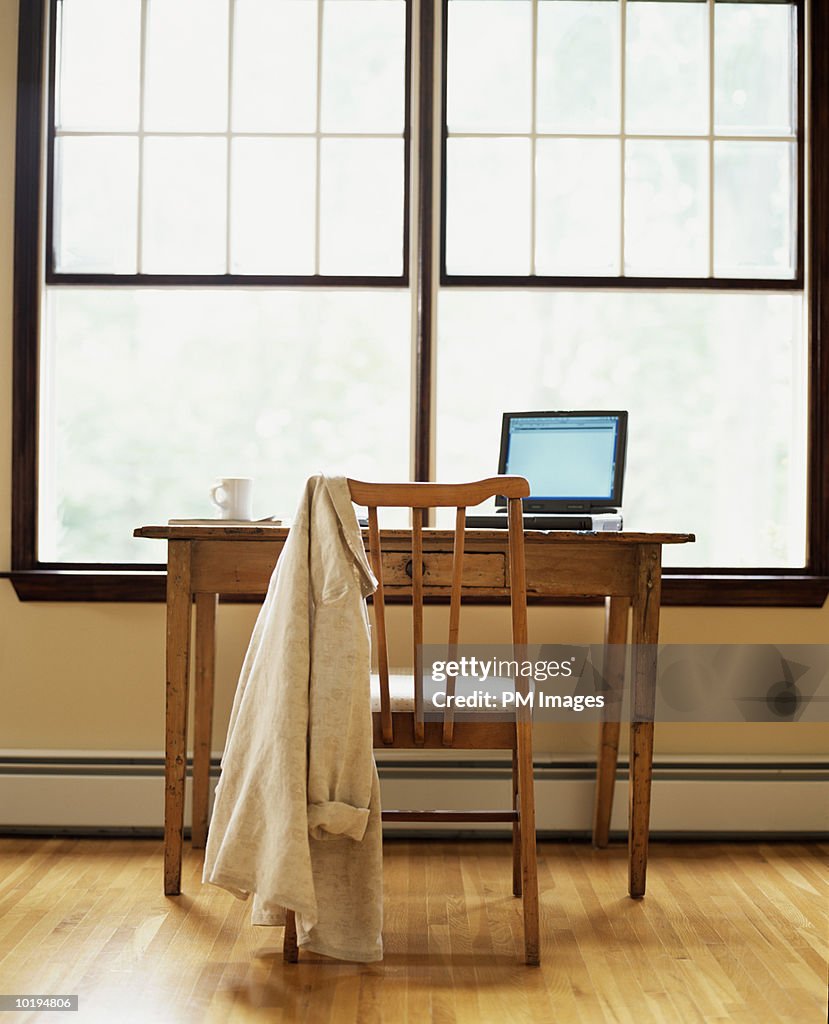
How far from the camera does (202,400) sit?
2990 millimetres

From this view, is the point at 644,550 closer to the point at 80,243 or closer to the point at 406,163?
the point at 406,163

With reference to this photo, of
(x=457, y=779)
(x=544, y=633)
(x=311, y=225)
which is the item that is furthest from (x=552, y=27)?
(x=457, y=779)

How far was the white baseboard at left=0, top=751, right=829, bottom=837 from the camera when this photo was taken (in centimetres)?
283

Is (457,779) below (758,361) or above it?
below

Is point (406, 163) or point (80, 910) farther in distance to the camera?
point (406, 163)

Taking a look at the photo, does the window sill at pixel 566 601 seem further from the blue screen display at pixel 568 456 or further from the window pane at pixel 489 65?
the window pane at pixel 489 65

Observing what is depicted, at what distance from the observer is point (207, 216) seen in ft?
9.81

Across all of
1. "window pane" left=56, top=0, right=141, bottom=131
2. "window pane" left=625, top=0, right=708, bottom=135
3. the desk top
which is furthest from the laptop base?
"window pane" left=56, top=0, right=141, bottom=131

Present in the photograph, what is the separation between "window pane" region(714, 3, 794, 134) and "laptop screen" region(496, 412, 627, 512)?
1.10 meters

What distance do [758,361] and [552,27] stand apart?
1187mm

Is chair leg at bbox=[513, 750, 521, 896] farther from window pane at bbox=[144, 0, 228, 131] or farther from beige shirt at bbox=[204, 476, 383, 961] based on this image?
window pane at bbox=[144, 0, 228, 131]

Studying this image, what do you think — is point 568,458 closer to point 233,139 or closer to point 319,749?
point 319,749

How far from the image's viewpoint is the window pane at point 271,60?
2979mm

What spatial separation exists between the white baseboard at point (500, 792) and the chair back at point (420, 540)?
0.88 meters
